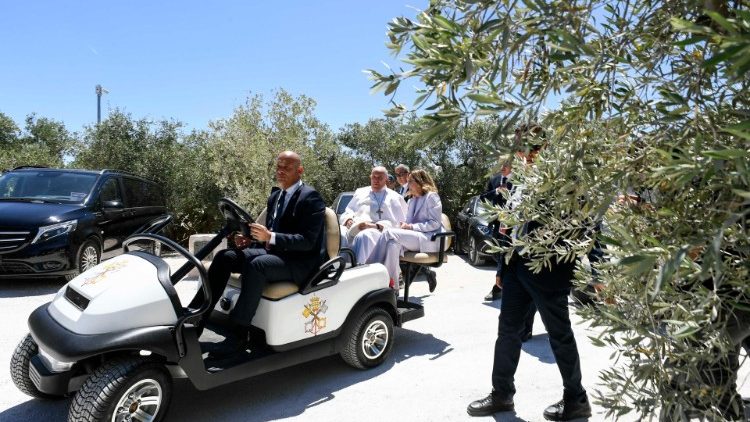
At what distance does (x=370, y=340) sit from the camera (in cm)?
442

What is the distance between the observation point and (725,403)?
163 cm

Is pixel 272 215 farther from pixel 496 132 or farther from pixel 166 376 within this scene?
pixel 496 132

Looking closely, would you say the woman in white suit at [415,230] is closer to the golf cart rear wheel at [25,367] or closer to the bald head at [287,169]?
the bald head at [287,169]

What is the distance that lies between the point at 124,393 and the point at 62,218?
5.34m

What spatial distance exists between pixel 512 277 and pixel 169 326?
7.45ft

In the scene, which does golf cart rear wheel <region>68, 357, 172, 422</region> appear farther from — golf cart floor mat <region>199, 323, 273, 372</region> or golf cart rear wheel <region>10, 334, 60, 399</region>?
golf cart rear wheel <region>10, 334, 60, 399</region>

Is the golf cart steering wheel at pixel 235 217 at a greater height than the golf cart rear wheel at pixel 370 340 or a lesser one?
greater

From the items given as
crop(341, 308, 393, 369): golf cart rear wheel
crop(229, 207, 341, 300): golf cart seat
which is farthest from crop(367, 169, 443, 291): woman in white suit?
crop(229, 207, 341, 300): golf cart seat

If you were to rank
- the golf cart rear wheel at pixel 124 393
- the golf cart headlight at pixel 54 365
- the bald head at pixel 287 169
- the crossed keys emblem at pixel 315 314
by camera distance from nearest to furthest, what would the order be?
the golf cart rear wheel at pixel 124 393, the golf cart headlight at pixel 54 365, the crossed keys emblem at pixel 315 314, the bald head at pixel 287 169

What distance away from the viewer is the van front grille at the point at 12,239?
6688 millimetres

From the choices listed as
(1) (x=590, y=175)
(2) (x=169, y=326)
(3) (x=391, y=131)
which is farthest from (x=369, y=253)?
(3) (x=391, y=131)

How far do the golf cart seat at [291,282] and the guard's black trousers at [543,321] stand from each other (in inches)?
56.7

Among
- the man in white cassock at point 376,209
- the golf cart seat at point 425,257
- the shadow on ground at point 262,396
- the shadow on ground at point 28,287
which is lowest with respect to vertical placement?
the shadow on ground at point 262,396

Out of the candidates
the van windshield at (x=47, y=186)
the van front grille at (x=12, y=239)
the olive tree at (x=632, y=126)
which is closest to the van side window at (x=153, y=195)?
the van windshield at (x=47, y=186)
